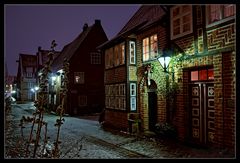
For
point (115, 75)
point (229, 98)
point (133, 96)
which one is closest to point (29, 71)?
point (115, 75)

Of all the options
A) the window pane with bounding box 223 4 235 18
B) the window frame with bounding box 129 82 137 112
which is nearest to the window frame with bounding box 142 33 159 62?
the window frame with bounding box 129 82 137 112

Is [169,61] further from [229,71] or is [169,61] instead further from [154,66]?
[229,71]

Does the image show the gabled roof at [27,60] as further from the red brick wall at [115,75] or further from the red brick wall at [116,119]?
the red brick wall at [116,119]

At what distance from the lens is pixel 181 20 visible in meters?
10.4

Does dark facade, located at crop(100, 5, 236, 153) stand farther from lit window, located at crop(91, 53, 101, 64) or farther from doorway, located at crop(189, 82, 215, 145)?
lit window, located at crop(91, 53, 101, 64)

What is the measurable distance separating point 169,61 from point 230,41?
3140mm

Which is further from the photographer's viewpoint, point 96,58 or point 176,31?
point 96,58

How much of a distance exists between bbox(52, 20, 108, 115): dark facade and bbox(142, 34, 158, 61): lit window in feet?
52.8

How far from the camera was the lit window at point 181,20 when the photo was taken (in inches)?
392

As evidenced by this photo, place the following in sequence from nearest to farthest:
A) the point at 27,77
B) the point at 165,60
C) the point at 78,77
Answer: the point at 165,60 < the point at 78,77 < the point at 27,77

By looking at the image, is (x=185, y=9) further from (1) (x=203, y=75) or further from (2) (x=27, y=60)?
(2) (x=27, y=60)

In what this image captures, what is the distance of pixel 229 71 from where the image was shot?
8148mm

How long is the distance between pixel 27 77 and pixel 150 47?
53.1 meters

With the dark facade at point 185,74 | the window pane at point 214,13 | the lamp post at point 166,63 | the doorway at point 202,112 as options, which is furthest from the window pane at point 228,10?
the lamp post at point 166,63
